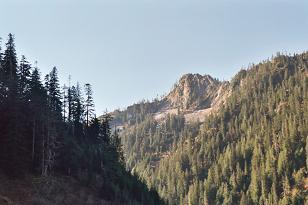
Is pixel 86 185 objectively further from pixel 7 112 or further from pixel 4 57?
pixel 4 57

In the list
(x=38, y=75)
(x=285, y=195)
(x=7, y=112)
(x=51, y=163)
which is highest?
(x=38, y=75)

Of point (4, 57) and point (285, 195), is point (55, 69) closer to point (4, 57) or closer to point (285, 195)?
point (4, 57)

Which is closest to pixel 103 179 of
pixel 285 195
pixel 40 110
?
pixel 40 110

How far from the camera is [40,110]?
266ft

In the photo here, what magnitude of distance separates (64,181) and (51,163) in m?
3.95

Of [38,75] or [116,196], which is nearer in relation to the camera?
[116,196]

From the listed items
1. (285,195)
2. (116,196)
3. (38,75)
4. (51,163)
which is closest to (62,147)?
(51,163)

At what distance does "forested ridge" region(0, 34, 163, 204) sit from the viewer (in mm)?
72062

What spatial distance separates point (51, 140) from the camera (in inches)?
3236

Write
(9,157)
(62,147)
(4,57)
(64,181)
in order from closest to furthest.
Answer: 1. (9,157)
2. (64,181)
3. (62,147)
4. (4,57)

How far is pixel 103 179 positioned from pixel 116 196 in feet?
15.2

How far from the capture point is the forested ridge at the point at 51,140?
72062 millimetres

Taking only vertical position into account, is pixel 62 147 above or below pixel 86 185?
above

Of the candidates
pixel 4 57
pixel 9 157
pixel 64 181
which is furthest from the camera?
pixel 4 57
